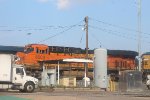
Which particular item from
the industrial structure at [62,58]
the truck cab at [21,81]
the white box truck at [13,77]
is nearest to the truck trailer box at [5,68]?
the white box truck at [13,77]

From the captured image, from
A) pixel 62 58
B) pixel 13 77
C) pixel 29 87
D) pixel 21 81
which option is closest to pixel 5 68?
pixel 13 77

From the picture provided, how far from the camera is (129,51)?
66.1 meters

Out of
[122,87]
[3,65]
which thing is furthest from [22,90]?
[122,87]

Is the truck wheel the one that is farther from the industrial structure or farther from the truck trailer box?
the industrial structure

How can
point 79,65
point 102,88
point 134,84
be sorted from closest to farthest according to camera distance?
point 134,84, point 102,88, point 79,65

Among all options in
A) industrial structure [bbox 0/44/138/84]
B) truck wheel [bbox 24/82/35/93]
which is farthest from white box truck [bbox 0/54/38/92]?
industrial structure [bbox 0/44/138/84]

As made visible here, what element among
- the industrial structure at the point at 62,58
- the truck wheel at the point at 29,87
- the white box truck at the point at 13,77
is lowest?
the truck wheel at the point at 29,87

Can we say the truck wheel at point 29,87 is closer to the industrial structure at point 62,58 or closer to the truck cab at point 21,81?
the truck cab at point 21,81

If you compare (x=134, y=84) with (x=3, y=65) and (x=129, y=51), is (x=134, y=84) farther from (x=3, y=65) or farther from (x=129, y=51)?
(x=129, y=51)

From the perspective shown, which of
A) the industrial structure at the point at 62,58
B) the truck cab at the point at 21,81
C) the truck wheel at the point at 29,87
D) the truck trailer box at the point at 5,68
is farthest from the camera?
the industrial structure at the point at 62,58

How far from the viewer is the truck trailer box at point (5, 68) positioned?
35.5 meters

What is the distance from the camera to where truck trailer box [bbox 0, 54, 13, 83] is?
117 feet

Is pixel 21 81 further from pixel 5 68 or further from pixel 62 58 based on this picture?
pixel 62 58

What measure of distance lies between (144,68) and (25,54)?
2223 centimetres
